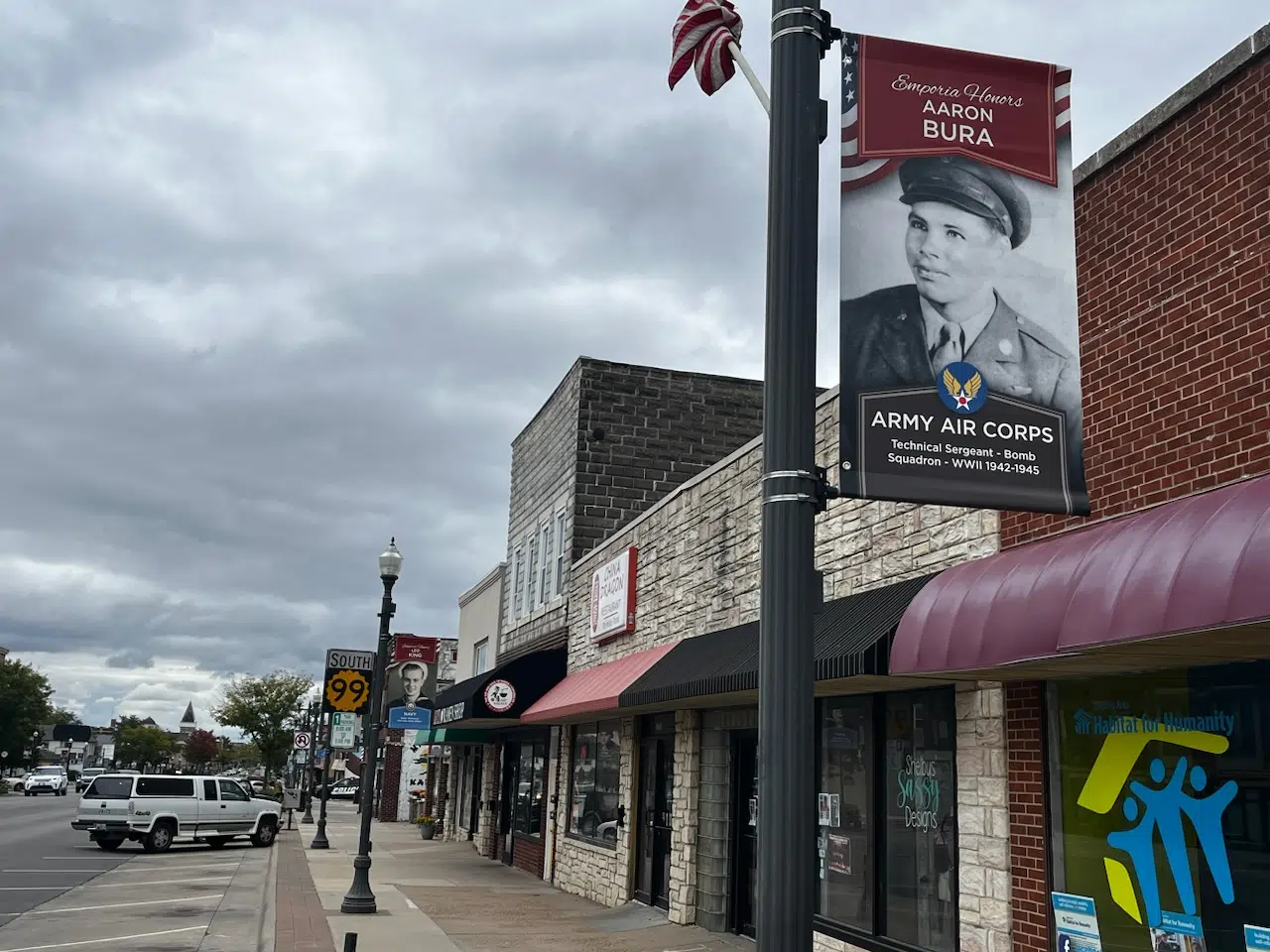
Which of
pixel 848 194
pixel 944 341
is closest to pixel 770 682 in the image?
pixel 944 341

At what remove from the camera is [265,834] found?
3138 centimetres

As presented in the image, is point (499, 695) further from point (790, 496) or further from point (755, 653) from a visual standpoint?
point (790, 496)

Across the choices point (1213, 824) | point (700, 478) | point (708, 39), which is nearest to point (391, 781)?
point (700, 478)

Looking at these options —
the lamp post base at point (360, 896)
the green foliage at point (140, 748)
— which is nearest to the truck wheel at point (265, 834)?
the lamp post base at point (360, 896)

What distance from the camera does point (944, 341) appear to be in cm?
447

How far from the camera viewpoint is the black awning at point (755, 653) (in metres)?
8.47

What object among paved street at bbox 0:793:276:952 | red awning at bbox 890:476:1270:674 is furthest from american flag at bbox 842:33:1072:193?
paved street at bbox 0:793:276:952

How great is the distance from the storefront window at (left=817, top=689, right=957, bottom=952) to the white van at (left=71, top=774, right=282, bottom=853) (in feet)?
73.3

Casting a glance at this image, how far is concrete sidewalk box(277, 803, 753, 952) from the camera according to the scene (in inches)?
527

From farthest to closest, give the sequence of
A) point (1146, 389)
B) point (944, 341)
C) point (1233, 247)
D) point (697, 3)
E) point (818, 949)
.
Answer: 1. point (818, 949)
2. point (1146, 389)
3. point (1233, 247)
4. point (697, 3)
5. point (944, 341)

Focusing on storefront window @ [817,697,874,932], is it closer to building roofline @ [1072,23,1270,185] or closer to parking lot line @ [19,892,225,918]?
building roofline @ [1072,23,1270,185]

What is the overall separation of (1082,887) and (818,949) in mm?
3756

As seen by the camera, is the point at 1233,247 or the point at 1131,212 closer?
the point at 1233,247

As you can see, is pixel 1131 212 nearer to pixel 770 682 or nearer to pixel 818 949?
pixel 770 682
